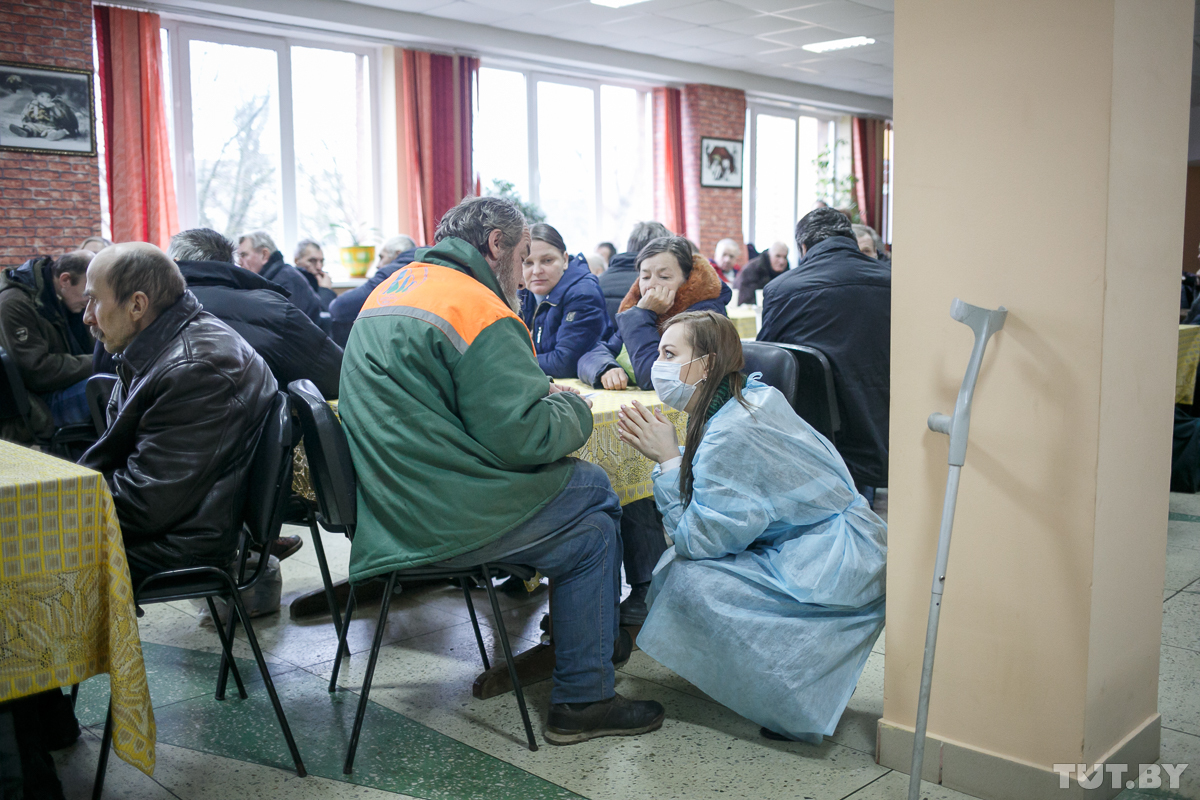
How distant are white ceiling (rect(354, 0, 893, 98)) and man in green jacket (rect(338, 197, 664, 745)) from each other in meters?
6.16

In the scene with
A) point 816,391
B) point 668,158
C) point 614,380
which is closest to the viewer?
point 614,380

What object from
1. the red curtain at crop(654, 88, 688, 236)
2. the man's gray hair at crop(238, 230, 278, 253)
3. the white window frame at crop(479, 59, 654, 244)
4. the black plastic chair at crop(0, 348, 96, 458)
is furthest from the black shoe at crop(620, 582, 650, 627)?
the red curtain at crop(654, 88, 688, 236)

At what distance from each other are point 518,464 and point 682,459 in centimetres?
36

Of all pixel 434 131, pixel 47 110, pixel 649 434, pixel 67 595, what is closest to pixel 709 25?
pixel 434 131

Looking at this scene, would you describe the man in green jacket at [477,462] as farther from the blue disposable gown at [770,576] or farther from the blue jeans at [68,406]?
the blue jeans at [68,406]

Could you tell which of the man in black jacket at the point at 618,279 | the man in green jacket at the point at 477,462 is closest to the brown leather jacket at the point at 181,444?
the man in green jacket at the point at 477,462

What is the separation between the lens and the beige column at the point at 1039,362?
1.56 metres

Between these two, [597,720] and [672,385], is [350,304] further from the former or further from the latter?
[597,720]

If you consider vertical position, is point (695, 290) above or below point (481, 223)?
below

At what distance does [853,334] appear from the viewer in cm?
325

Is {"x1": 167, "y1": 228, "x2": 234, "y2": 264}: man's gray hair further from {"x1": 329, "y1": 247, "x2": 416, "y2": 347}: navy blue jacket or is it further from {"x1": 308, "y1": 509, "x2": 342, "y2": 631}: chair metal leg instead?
{"x1": 329, "y1": 247, "x2": 416, "y2": 347}: navy blue jacket

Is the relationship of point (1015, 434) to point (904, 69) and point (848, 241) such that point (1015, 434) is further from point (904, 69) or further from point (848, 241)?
point (848, 241)
